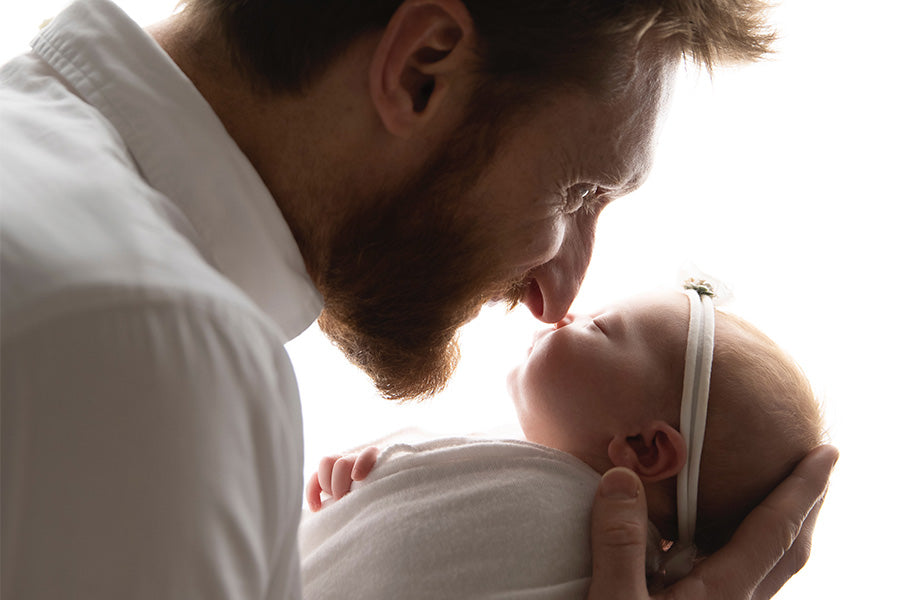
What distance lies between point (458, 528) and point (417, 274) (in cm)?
39

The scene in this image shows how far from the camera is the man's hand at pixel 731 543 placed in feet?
4.46

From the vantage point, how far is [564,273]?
151 centimetres

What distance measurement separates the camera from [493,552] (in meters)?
1.35

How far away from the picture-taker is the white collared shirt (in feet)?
2.46

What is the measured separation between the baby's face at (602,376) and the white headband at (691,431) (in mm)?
24

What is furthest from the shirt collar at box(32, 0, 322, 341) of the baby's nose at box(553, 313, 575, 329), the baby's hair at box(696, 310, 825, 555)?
the baby's hair at box(696, 310, 825, 555)

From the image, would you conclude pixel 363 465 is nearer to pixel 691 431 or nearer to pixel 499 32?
pixel 691 431

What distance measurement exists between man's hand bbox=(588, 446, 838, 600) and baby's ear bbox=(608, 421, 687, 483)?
0.33 feet

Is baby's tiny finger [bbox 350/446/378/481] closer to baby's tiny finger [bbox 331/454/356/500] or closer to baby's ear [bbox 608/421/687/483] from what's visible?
baby's tiny finger [bbox 331/454/356/500]

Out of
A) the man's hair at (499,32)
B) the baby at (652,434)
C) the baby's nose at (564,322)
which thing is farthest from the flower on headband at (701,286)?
the man's hair at (499,32)

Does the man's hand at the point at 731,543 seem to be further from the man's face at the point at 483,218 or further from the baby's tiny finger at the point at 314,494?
the baby's tiny finger at the point at 314,494

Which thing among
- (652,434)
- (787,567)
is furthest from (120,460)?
(787,567)

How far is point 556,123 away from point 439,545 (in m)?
0.63

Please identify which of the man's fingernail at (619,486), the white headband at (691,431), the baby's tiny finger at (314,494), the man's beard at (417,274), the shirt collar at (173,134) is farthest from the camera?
the baby's tiny finger at (314,494)
